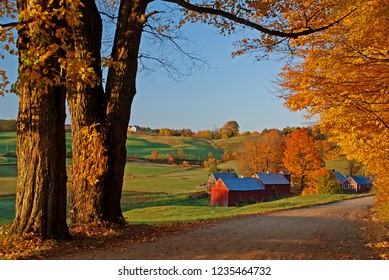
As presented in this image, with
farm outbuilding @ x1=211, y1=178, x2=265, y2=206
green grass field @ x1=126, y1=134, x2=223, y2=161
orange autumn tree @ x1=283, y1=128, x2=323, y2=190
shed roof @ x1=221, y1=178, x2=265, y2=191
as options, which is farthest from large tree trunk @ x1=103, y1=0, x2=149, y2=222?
shed roof @ x1=221, y1=178, x2=265, y2=191

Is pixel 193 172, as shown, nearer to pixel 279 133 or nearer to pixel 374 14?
pixel 279 133

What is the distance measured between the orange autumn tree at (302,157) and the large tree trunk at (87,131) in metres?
28.6

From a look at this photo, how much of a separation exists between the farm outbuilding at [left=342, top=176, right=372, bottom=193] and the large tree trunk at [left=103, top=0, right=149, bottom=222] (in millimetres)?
38331

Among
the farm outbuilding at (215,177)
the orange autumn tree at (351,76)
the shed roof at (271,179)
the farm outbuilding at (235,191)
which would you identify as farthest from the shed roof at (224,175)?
the orange autumn tree at (351,76)

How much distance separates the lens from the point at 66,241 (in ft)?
25.6

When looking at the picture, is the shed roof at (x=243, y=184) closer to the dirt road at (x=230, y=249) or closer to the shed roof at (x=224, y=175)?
the shed roof at (x=224, y=175)

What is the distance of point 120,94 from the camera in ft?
30.3

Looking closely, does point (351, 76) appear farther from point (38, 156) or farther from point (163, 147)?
point (163, 147)

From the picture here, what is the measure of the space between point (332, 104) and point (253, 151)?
27519 millimetres

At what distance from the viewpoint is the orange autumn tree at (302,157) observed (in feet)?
120

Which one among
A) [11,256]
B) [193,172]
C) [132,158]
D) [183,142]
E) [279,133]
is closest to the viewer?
[11,256]

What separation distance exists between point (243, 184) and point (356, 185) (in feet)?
44.6

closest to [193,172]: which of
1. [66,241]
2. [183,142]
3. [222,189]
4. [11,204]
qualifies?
[222,189]

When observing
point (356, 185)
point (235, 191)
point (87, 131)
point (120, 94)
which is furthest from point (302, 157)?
point (87, 131)
